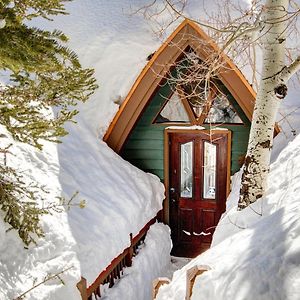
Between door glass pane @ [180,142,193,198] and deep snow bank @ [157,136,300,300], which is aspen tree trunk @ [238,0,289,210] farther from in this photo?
door glass pane @ [180,142,193,198]

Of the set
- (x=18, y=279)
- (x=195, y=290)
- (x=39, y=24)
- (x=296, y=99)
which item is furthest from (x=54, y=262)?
(x=39, y=24)

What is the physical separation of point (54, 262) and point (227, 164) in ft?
16.2

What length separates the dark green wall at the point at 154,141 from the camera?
27.8 feet

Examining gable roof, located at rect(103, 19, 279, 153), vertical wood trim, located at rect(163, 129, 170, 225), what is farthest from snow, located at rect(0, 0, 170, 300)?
gable roof, located at rect(103, 19, 279, 153)

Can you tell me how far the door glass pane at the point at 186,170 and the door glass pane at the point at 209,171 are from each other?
12.7 inches

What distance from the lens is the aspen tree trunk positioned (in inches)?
184

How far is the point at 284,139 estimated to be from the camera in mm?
7812

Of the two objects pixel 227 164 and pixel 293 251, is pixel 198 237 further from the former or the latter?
pixel 293 251

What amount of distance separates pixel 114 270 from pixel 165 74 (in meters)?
3.95

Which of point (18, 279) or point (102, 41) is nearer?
point (18, 279)

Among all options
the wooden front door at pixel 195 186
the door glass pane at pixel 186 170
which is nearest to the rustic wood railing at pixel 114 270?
the wooden front door at pixel 195 186

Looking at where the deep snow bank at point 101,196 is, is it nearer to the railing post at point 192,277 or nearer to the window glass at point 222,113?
the window glass at point 222,113

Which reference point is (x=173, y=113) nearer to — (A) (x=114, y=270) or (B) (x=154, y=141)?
(B) (x=154, y=141)

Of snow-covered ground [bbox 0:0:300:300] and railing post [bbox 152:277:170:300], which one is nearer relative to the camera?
snow-covered ground [bbox 0:0:300:300]
